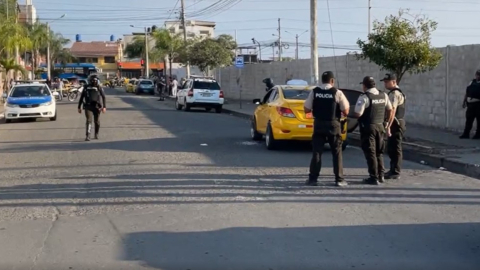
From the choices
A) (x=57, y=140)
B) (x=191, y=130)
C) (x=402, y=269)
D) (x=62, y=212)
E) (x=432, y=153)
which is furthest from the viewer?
(x=191, y=130)

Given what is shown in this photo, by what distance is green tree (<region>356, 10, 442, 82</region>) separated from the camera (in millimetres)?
17172

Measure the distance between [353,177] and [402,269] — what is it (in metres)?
5.92

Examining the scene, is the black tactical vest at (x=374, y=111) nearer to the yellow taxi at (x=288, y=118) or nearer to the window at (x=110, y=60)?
the yellow taxi at (x=288, y=118)

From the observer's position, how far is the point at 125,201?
10.9 metres

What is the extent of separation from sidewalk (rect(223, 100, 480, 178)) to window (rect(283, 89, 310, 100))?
256 cm

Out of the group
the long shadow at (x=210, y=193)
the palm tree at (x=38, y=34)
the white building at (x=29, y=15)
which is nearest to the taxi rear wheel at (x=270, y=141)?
Result: the long shadow at (x=210, y=193)

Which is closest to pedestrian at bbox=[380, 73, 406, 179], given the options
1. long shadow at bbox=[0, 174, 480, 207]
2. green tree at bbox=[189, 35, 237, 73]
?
long shadow at bbox=[0, 174, 480, 207]

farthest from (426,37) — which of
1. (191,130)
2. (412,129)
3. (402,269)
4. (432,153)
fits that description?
(402,269)

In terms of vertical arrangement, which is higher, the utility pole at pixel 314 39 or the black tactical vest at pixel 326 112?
the utility pole at pixel 314 39

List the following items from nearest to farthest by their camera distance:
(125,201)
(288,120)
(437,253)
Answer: (437,253) → (125,201) → (288,120)

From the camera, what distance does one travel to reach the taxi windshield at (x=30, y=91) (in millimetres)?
29344

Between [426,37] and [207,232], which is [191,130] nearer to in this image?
[426,37]

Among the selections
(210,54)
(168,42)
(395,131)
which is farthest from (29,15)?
(395,131)

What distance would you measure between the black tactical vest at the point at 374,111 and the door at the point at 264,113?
5715 mm
